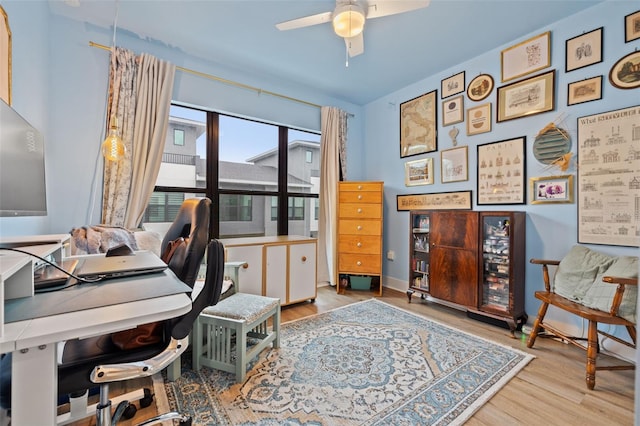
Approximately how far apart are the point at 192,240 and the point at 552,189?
2.82 meters

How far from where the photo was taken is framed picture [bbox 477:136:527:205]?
2516 millimetres

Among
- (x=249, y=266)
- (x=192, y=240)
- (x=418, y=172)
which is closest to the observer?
(x=192, y=240)

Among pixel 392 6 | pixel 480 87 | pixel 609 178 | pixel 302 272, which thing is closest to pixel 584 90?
pixel 609 178

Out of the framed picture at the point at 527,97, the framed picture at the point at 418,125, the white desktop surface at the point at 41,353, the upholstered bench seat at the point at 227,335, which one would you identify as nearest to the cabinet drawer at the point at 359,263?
the framed picture at the point at 418,125

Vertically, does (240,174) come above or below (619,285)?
above

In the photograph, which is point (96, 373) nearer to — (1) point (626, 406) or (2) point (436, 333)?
(2) point (436, 333)

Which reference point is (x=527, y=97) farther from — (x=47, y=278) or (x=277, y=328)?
(x=47, y=278)

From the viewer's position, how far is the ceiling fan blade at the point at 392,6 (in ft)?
5.43

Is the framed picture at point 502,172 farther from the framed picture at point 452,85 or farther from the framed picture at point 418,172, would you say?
the framed picture at point 452,85

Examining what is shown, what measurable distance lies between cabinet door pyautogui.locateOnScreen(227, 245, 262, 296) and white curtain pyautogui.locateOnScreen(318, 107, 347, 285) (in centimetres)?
119

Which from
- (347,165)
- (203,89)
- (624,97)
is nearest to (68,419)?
(203,89)

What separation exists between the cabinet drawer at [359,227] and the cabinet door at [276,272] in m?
0.94

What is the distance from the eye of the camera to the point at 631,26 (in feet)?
6.42

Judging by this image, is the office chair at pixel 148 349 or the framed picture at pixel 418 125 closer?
the office chair at pixel 148 349
